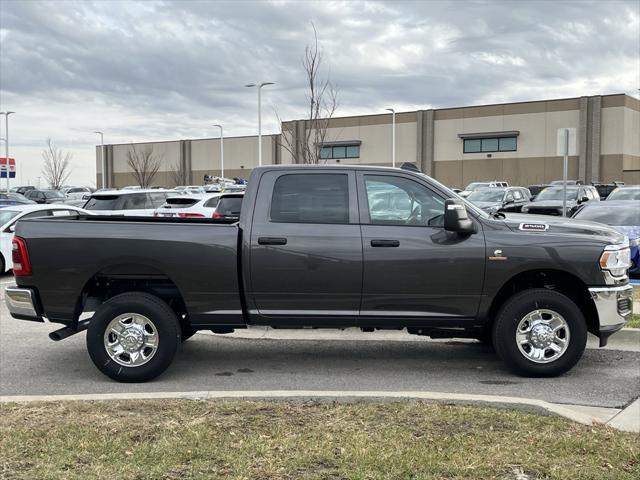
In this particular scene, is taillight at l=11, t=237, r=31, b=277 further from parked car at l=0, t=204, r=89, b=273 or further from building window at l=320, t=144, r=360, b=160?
building window at l=320, t=144, r=360, b=160

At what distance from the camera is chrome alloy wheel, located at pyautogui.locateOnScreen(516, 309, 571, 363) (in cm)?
619

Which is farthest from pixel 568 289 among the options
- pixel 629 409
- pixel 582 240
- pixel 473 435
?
pixel 473 435

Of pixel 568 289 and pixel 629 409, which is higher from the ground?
pixel 568 289

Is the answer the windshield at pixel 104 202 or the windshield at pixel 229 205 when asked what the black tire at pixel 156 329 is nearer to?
the windshield at pixel 229 205

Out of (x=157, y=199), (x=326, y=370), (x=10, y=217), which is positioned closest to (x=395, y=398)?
→ (x=326, y=370)

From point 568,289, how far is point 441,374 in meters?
1.45

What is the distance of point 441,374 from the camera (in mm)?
6551

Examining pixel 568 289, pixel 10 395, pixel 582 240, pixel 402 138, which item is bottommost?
pixel 10 395

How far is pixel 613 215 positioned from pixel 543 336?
8.02 metres

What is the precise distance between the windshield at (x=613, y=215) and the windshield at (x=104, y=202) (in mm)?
10699

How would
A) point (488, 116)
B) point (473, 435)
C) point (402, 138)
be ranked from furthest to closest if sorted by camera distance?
point (402, 138)
point (488, 116)
point (473, 435)

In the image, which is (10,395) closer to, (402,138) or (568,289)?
(568,289)

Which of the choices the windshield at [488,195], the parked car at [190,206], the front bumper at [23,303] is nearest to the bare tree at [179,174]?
the windshield at [488,195]

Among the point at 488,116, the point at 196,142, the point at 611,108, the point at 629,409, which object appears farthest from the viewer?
the point at 196,142
